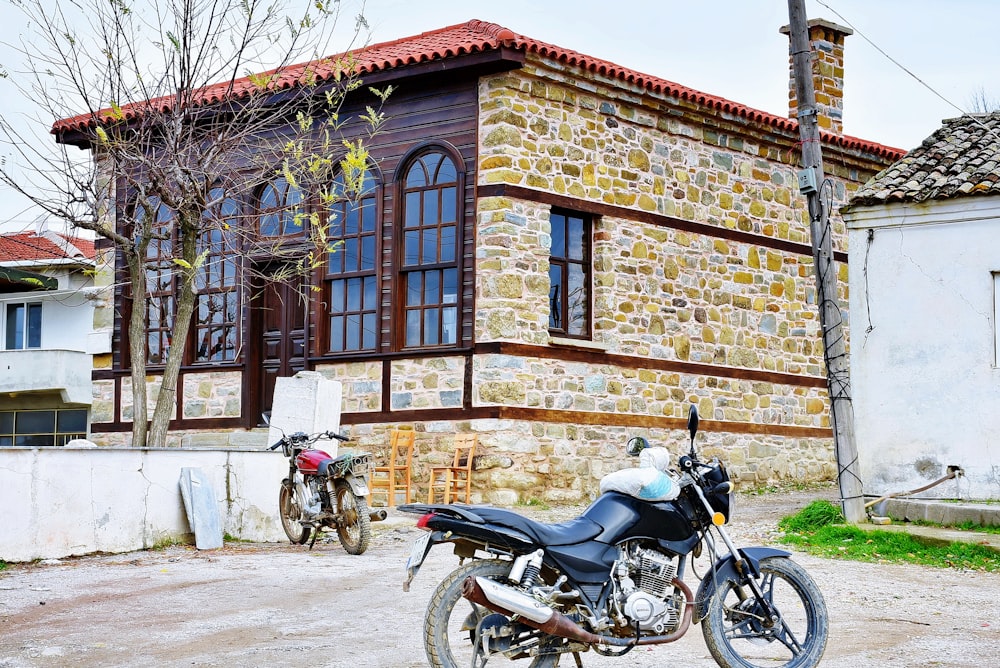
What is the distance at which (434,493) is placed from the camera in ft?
49.3

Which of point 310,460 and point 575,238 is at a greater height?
point 575,238

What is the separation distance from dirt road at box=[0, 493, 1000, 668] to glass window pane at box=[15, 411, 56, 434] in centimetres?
2009

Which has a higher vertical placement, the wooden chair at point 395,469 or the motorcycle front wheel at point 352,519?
the wooden chair at point 395,469

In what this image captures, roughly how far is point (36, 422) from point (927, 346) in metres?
22.7

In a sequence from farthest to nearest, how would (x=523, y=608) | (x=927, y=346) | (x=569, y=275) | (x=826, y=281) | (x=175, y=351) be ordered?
(x=569, y=275) → (x=175, y=351) → (x=927, y=346) → (x=826, y=281) → (x=523, y=608)

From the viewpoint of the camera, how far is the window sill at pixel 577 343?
15.4 metres

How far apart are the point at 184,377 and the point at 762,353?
316 inches

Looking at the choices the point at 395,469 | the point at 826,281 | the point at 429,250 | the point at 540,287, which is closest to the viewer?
the point at 826,281

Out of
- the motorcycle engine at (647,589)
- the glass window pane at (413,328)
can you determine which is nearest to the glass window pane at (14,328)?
the glass window pane at (413,328)

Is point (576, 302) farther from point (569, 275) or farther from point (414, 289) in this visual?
point (414, 289)

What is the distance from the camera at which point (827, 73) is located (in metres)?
20.0

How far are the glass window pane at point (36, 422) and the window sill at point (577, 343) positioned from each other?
1791cm

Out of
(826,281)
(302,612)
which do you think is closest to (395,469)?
(826,281)

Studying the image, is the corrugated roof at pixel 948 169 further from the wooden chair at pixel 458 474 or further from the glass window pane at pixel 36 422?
the glass window pane at pixel 36 422
